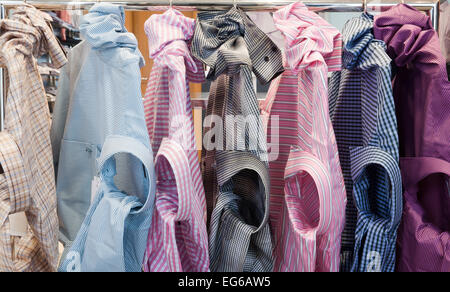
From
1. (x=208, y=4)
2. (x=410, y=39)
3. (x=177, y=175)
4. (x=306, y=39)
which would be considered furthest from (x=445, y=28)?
(x=177, y=175)

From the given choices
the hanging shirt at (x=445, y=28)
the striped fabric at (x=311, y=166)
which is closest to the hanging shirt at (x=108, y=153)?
the striped fabric at (x=311, y=166)

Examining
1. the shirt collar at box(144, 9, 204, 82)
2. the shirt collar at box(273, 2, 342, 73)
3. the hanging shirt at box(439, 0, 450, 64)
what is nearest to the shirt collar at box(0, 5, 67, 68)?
the shirt collar at box(144, 9, 204, 82)

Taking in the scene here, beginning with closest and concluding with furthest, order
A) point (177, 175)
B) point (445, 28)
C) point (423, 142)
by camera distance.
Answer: point (177, 175) → point (423, 142) → point (445, 28)

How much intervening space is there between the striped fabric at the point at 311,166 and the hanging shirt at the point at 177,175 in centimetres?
16

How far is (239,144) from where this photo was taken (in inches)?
27.3

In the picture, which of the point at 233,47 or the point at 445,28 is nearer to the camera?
the point at 233,47

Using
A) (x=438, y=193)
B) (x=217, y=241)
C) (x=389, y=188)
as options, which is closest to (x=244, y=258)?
(x=217, y=241)

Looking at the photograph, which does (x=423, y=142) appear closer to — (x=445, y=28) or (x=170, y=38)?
(x=445, y=28)

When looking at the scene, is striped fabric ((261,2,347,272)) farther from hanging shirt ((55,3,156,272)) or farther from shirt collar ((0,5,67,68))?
shirt collar ((0,5,67,68))

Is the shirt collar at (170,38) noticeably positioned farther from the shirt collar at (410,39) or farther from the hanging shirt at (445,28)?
the hanging shirt at (445,28)

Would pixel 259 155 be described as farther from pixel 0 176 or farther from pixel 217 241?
pixel 0 176

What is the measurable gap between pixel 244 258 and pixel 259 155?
A: 0.57 ft

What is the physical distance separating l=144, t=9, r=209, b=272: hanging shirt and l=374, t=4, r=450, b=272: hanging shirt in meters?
0.37

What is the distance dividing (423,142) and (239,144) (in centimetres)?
35
